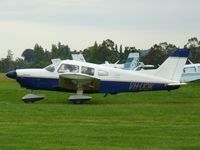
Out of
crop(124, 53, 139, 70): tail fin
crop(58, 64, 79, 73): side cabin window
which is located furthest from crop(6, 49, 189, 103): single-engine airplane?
crop(124, 53, 139, 70): tail fin

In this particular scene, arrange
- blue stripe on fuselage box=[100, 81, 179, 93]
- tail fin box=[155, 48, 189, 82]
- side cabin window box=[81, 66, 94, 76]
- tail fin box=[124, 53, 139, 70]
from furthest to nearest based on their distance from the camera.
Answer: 1. tail fin box=[124, 53, 139, 70]
2. tail fin box=[155, 48, 189, 82]
3. blue stripe on fuselage box=[100, 81, 179, 93]
4. side cabin window box=[81, 66, 94, 76]

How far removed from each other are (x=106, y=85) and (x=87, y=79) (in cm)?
96

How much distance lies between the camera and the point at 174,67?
2778cm

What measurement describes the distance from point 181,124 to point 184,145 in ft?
14.5

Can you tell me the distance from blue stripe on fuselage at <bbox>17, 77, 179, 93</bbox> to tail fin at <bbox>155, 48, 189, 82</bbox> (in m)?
0.58

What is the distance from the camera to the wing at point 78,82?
1051 inches

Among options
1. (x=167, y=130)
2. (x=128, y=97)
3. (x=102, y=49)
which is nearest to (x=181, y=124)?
(x=167, y=130)

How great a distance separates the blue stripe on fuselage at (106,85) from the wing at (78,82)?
0.79 ft

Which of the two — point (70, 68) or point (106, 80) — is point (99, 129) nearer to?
point (70, 68)

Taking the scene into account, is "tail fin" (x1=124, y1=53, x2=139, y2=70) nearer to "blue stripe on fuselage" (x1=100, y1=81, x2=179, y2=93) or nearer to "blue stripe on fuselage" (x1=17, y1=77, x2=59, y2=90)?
"blue stripe on fuselage" (x1=100, y1=81, x2=179, y2=93)

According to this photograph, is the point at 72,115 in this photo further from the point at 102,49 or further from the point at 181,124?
the point at 102,49

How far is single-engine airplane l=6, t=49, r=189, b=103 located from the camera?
1059 inches

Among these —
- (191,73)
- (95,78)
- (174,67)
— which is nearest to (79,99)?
(95,78)

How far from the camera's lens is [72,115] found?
19.2 m
